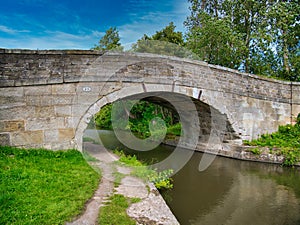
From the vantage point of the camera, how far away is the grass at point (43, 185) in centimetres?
285

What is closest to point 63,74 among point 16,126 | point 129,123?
point 16,126

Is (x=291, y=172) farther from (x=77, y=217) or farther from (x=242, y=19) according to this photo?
(x=242, y=19)

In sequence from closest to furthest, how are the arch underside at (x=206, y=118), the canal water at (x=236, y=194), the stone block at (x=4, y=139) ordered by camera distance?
the canal water at (x=236, y=194) → the stone block at (x=4, y=139) → the arch underside at (x=206, y=118)

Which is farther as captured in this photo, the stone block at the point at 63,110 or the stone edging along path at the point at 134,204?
the stone block at the point at 63,110

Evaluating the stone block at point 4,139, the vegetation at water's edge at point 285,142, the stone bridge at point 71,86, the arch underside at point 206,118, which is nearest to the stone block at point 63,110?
the stone bridge at point 71,86

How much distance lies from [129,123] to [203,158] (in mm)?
8908

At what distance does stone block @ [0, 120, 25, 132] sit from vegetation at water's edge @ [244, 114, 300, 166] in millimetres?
7004

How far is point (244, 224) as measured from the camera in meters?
4.16

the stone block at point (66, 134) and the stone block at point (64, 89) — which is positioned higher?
the stone block at point (64, 89)

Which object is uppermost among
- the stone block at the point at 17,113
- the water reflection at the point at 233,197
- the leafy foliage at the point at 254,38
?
the leafy foliage at the point at 254,38

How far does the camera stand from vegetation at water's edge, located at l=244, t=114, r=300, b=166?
25.3 feet

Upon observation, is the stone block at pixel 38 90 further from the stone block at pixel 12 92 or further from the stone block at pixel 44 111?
the stone block at pixel 44 111

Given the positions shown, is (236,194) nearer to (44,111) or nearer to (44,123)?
(44,123)

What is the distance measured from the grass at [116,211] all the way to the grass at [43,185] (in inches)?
12.1
